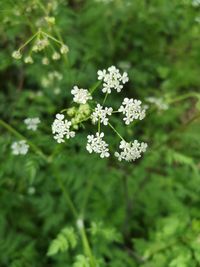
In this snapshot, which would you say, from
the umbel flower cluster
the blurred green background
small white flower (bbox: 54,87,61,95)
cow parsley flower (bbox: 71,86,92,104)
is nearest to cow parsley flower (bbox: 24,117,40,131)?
the blurred green background

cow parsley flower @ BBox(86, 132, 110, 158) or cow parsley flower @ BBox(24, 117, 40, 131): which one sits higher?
cow parsley flower @ BBox(24, 117, 40, 131)

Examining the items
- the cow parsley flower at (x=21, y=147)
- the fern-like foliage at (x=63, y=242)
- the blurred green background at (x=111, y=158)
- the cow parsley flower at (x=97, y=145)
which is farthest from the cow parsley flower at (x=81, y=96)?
the fern-like foliage at (x=63, y=242)

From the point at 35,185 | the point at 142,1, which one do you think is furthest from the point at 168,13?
the point at 35,185

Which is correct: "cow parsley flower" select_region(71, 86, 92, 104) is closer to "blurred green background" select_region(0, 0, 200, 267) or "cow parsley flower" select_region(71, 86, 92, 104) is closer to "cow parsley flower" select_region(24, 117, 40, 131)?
"blurred green background" select_region(0, 0, 200, 267)

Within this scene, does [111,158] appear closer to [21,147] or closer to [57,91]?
[57,91]

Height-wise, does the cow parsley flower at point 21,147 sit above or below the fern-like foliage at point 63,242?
above

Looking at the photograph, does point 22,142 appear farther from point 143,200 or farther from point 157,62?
point 157,62

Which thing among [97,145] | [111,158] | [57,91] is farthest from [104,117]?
[57,91]

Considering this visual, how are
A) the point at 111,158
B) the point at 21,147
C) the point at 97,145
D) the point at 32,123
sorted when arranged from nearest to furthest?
the point at 97,145
the point at 21,147
the point at 32,123
the point at 111,158

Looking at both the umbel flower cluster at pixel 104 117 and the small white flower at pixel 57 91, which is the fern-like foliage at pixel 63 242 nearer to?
the umbel flower cluster at pixel 104 117
